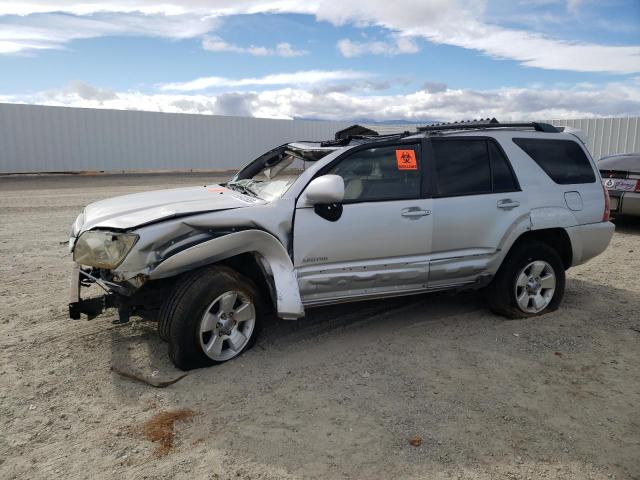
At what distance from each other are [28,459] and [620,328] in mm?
→ 4788

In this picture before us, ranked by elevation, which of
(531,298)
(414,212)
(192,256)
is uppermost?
(414,212)

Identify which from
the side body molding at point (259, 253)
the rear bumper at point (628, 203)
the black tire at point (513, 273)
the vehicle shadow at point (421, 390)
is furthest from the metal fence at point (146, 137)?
the side body molding at point (259, 253)

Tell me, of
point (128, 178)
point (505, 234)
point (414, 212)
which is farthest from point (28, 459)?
point (128, 178)

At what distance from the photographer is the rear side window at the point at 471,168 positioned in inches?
181

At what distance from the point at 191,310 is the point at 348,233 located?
1318mm

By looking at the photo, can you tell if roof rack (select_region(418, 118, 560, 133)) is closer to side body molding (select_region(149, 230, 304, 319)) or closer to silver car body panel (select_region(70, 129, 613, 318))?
silver car body panel (select_region(70, 129, 613, 318))

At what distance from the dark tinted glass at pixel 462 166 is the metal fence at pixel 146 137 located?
53.0 ft

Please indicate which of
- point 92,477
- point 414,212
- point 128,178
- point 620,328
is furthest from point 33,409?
point 128,178

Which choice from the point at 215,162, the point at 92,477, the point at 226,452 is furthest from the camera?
the point at 215,162

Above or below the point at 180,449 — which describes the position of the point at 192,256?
above

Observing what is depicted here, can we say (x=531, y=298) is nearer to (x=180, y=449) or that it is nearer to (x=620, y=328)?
(x=620, y=328)

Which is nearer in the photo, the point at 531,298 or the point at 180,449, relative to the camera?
the point at 180,449

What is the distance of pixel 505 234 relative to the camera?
188 inches

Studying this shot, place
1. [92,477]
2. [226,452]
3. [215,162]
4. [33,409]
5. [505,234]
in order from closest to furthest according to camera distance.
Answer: [92,477] → [226,452] → [33,409] → [505,234] → [215,162]
